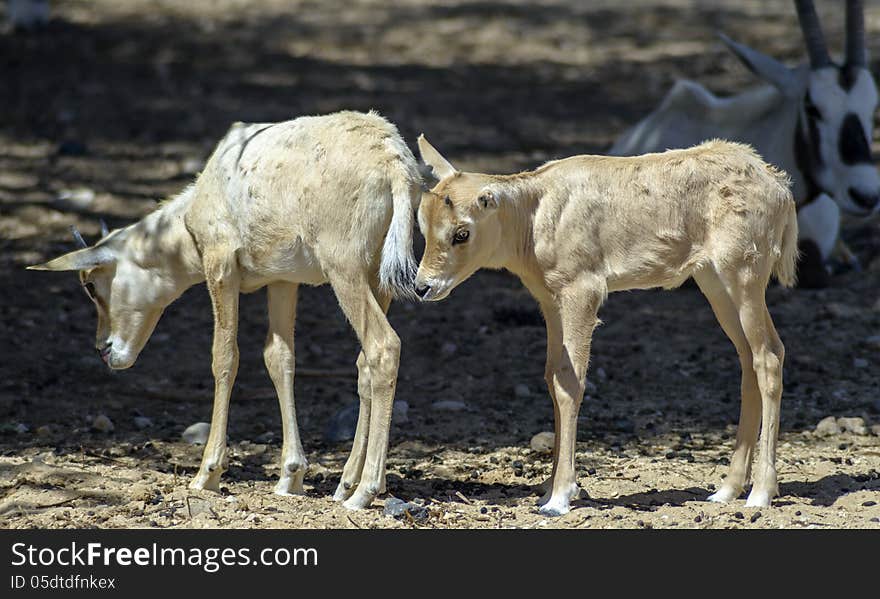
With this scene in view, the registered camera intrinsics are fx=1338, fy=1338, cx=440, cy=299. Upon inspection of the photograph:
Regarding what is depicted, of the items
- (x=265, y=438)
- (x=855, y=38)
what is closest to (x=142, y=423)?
(x=265, y=438)

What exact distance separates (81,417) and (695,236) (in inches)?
172

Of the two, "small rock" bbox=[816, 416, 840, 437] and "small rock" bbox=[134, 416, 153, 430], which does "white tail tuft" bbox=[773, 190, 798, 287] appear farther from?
"small rock" bbox=[134, 416, 153, 430]

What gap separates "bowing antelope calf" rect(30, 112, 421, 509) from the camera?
680 centimetres

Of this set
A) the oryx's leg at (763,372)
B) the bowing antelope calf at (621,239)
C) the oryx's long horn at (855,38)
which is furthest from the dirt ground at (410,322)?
the oryx's long horn at (855,38)

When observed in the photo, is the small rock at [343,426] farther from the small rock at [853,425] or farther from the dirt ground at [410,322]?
the small rock at [853,425]

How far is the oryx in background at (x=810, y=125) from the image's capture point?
1142 cm

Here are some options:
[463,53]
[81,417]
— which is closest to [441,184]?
[81,417]

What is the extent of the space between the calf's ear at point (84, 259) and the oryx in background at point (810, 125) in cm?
629

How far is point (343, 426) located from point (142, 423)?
1350 millimetres

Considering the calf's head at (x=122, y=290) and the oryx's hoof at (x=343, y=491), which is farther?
the calf's head at (x=122, y=290)

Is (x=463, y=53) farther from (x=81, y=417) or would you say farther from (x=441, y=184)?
(x=441, y=184)

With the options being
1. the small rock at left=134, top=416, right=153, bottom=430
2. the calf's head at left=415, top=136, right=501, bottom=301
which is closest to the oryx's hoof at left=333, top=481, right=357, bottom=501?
the calf's head at left=415, top=136, right=501, bottom=301

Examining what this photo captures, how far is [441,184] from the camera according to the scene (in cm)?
664

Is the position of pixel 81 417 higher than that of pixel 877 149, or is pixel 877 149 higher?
pixel 877 149
